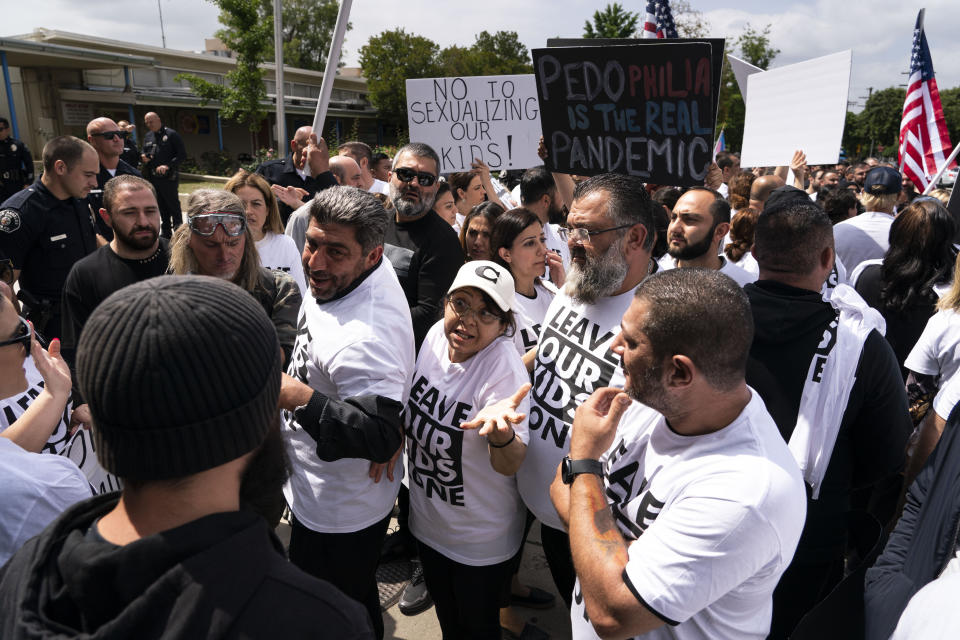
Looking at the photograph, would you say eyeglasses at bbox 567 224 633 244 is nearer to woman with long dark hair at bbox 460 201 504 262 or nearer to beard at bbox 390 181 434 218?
woman with long dark hair at bbox 460 201 504 262

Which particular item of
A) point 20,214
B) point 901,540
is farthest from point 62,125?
point 901,540

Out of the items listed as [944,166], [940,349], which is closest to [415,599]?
[940,349]

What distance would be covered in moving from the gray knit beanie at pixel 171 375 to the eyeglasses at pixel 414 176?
10.8 ft

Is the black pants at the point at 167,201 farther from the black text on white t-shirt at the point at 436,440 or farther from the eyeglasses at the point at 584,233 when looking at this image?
the eyeglasses at the point at 584,233

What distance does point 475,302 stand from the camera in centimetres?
239

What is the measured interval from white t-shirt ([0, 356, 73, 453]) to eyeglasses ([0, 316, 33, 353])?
79mm

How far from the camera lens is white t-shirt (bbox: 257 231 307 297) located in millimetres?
4016

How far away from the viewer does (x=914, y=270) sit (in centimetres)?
365

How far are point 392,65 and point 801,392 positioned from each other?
155 ft

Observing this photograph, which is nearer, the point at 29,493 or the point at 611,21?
the point at 29,493

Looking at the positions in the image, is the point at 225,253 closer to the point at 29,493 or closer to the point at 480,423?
the point at 480,423

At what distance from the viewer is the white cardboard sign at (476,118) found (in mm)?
5414

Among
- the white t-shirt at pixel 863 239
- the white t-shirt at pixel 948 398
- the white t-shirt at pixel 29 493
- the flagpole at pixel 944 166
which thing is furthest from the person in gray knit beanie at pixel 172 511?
the flagpole at pixel 944 166

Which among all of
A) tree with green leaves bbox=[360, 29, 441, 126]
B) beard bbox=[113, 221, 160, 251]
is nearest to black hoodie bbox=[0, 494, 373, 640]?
beard bbox=[113, 221, 160, 251]
